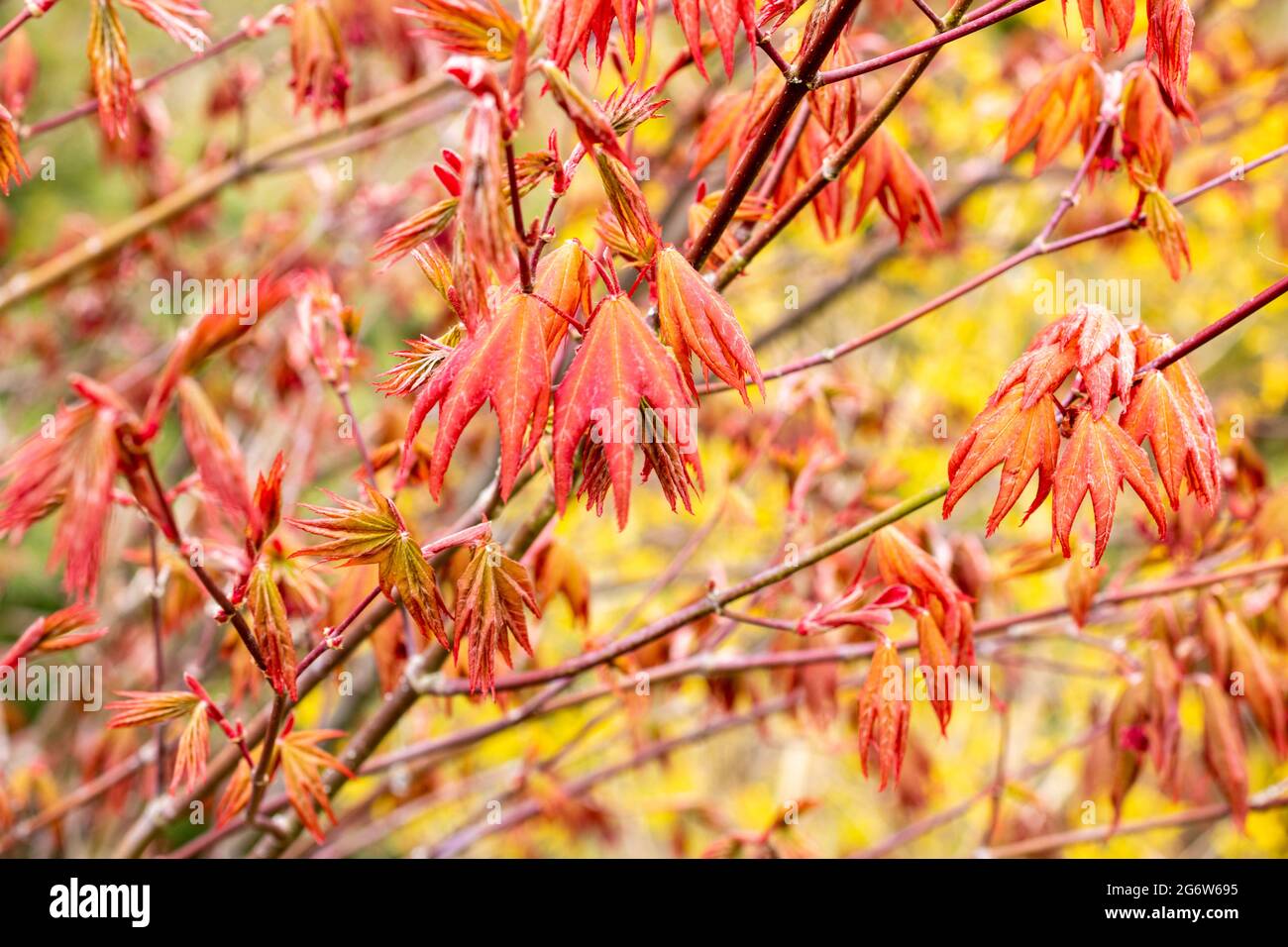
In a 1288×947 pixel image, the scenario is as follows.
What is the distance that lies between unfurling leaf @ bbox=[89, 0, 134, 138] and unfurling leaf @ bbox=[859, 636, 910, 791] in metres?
1.42

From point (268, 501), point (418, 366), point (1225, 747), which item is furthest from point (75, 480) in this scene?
point (1225, 747)

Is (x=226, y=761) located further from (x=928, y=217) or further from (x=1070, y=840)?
(x=1070, y=840)

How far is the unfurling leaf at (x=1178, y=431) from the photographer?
116 cm

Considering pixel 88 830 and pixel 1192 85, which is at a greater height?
pixel 1192 85

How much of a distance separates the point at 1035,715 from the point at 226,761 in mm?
5205

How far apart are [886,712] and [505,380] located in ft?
2.48

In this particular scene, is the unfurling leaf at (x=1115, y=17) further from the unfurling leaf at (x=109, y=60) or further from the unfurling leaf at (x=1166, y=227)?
the unfurling leaf at (x=109, y=60)

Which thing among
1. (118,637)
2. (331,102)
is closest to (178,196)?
(331,102)

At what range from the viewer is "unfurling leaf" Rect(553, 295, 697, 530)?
100 centimetres

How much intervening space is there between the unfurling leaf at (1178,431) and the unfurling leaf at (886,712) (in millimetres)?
453

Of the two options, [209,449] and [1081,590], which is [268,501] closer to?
[209,449]

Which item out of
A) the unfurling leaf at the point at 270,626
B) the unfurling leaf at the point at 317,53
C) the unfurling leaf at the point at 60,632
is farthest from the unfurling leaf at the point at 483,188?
the unfurling leaf at the point at 317,53

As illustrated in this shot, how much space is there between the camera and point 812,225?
3.82 metres

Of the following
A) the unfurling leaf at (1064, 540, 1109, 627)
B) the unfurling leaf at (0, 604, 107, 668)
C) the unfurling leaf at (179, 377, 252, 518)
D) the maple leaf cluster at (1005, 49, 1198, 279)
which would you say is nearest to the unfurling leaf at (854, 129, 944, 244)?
the maple leaf cluster at (1005, 49, 1198, 279)
